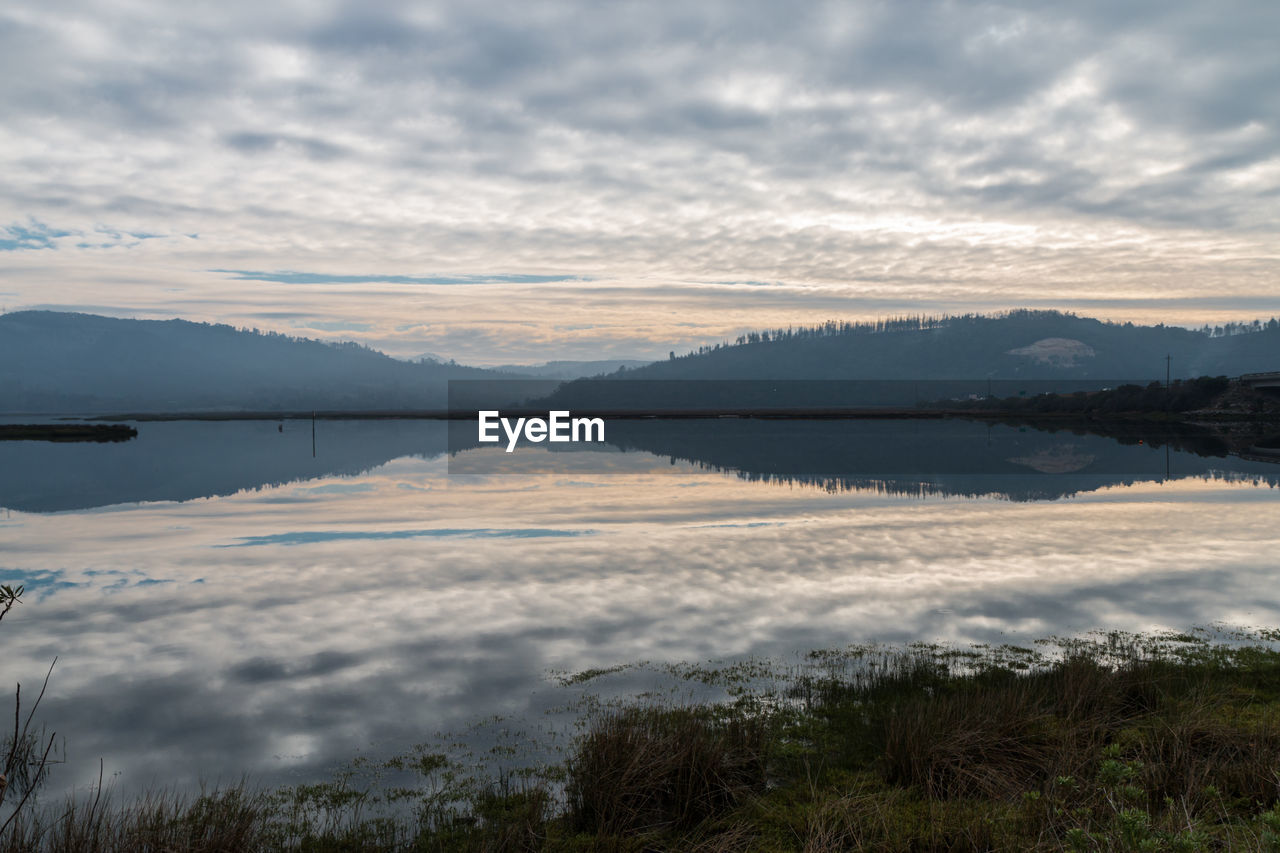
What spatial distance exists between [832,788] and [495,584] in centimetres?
1657

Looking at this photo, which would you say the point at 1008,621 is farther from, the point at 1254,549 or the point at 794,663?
the point at 1254,549

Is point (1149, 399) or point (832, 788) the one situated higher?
point (1149, 399)

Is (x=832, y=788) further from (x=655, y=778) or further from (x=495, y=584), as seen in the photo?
(x=495, y=584)

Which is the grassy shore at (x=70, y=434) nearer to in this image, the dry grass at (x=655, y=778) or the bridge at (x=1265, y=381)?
the dry grass at (x=655, y=778)

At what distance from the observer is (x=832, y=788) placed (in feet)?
40.8

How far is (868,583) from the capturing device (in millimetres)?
27250

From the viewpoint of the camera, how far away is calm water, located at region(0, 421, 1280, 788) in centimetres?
1680

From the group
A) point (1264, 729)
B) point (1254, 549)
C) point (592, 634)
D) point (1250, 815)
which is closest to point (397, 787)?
point (592, 634)

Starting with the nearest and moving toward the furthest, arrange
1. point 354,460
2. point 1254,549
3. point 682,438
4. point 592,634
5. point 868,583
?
point 592,634
point 868,583
point 1254,549
point 354,460
point 682,438

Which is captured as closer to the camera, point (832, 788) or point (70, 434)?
point (832, 788)

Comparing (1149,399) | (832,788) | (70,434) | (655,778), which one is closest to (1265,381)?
(1149,399)

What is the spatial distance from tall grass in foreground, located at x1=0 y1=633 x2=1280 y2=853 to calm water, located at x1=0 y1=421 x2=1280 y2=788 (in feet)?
8.20

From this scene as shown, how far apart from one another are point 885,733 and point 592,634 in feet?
29.8

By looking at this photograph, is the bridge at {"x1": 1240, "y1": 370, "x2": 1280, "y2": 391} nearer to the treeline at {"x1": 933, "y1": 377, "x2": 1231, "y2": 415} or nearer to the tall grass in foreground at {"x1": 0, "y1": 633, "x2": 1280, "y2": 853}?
the treeline at {"x1": 933, "y1": 377, "x2": 1231, "y2": 415}
